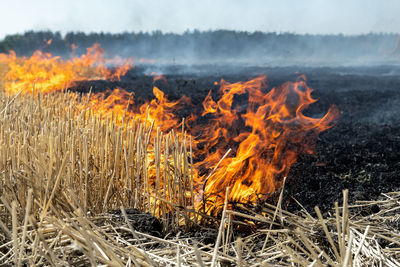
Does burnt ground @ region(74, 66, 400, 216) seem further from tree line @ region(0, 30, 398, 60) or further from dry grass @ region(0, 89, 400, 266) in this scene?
tree line @ region(0, 30, 398, 60)

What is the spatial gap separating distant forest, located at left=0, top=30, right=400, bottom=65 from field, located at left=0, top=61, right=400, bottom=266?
46.6 m

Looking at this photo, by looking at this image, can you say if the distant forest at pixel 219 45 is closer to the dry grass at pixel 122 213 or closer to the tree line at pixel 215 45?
the tree line at pixel 215 45

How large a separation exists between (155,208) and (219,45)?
5804cm

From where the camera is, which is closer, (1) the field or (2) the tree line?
(1) the field

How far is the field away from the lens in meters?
1.86

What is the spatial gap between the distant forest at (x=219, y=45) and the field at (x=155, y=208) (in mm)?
46630

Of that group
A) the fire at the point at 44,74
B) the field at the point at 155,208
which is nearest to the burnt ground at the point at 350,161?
the field at the point at 155,208

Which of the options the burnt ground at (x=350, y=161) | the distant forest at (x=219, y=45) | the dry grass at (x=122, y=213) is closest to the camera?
the dry grass at (x=122, y=213)

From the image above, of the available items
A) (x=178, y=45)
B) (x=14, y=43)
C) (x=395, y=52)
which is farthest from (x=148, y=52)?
(x=395, y=52)

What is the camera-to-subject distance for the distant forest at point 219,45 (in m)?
53.3

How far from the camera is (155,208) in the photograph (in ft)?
9.32

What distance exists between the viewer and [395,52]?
50.5 metres

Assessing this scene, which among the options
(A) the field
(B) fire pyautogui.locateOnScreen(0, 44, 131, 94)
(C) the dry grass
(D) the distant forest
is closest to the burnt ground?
(A) the field

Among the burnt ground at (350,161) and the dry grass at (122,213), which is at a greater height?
the dry grass at (122,213)
